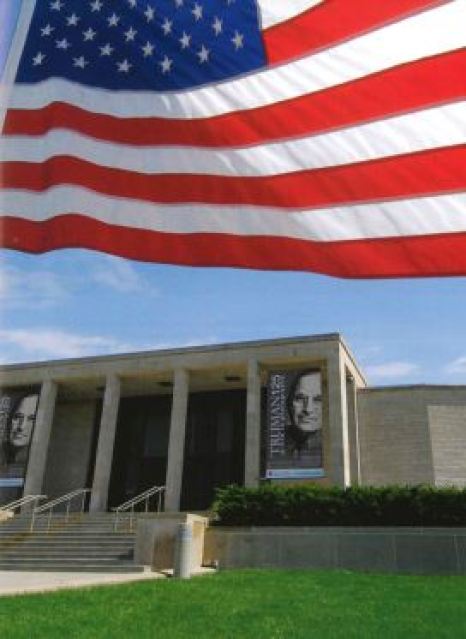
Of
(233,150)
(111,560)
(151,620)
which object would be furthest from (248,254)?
(111,560)

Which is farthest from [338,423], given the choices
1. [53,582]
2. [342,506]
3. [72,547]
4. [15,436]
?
[53,582]

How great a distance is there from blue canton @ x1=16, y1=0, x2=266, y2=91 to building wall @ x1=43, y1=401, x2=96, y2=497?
34.6m

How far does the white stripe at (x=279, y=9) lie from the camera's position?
4965 millimetres

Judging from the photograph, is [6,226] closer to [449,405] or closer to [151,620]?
[151,620]

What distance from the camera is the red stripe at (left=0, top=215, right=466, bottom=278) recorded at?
14.7 feet

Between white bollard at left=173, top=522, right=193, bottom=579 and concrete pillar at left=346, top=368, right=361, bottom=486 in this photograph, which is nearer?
white bollard at left=173, top=522, right=193, bottom=579

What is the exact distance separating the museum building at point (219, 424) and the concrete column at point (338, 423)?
0.06m

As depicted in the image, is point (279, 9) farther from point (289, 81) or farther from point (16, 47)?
point (16, 47)

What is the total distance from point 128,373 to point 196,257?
101 feet

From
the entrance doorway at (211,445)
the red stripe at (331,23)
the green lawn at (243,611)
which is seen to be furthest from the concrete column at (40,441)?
the red stripe at (331,23)

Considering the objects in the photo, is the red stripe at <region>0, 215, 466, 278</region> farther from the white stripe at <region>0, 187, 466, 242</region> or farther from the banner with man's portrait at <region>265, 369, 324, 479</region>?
the banner with man's portrait at <region>265, 369, 324, 479</region>

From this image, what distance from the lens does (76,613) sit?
311 inches

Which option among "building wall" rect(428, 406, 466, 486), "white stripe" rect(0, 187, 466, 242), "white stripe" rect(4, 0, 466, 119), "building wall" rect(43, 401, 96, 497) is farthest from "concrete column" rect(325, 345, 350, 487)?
"white stripe" rect(4, 0, 466, 119)

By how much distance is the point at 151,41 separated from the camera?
5.23 m
